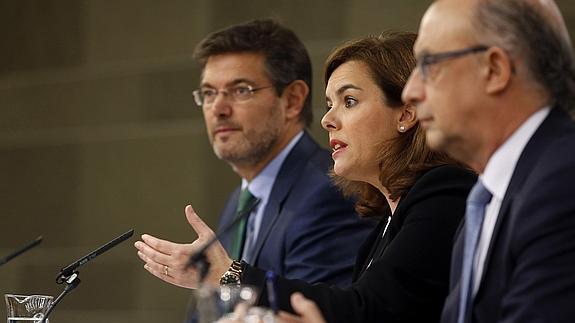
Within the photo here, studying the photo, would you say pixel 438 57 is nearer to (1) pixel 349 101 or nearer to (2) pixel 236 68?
(1) pixel 349 101

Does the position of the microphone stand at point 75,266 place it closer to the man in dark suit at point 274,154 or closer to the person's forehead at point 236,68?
the man in dark suit at point 274,154

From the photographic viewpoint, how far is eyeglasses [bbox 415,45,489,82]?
2.20 metres

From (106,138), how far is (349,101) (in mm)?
3314

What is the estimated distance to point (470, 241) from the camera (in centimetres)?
225

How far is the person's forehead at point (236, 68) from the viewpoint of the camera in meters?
4.39

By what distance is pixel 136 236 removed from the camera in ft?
19.4

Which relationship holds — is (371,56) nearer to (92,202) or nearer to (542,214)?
(542,214)

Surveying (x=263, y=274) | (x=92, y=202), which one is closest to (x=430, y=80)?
(x=263, y=274)

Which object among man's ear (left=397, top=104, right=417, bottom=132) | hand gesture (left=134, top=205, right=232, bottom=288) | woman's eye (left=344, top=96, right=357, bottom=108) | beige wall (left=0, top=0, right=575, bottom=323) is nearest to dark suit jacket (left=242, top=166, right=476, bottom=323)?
hand gesture (left=134, top=205, right=232, bottom=288)

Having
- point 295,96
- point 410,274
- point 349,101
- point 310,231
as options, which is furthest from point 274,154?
point 410,274

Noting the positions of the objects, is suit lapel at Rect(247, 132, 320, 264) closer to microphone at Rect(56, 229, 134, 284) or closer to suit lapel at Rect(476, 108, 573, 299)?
microphone at Rect(56, 229, 134, 284)

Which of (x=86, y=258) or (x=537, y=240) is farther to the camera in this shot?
(x=86, y=258)

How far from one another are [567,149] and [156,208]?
4106mm

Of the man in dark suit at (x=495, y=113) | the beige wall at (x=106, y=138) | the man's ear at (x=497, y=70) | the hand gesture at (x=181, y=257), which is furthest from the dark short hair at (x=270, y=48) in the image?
the man's ear at (x=497, y=70)
